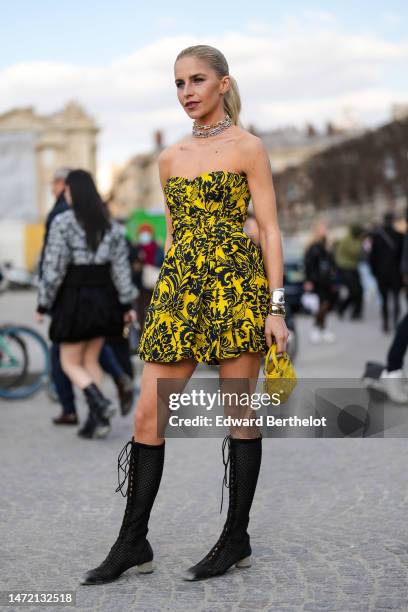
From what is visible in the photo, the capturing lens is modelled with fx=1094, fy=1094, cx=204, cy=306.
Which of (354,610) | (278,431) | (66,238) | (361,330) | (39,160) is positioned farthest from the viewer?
(39,160)

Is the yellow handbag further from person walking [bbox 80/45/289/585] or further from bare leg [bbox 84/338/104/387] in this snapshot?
bare leg [bbox 84/338/104/387]

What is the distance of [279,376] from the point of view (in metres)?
3.55

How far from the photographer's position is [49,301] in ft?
22.4

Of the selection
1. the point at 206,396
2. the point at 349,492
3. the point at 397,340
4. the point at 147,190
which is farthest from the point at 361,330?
the point at 147,190

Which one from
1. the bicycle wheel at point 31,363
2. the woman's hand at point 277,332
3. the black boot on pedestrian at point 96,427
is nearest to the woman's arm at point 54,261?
the black boot on pedestrian at point 96,427

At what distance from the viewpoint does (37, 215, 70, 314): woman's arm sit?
670 centimetres

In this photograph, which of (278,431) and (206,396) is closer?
(206,396)

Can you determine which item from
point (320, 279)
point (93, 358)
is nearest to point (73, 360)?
point (93, 358)

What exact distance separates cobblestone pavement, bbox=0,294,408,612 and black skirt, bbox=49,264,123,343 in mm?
687

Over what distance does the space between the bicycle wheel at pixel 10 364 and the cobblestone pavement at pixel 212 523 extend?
1.84 m

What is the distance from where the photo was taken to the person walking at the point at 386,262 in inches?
618

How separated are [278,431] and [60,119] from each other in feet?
298

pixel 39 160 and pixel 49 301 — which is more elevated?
pixel 39 160

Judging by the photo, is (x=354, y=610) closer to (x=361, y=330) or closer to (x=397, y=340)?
(x=397, y=340)
